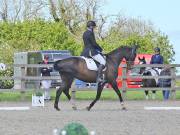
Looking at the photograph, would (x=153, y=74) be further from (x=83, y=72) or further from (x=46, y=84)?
(x=83, y=72)

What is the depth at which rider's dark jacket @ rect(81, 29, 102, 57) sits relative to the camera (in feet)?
61.5

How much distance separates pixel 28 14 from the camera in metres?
65.9

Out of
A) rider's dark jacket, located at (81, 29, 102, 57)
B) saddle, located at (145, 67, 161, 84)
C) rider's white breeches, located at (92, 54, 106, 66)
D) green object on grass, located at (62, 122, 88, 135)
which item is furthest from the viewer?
saddle, located at (145, 67, 161, 84)

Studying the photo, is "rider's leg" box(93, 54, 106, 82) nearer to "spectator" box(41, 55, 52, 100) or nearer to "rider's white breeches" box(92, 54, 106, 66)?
"rider's white breeches" box(92, 54, 106, 66)

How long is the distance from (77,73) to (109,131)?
7.28 meters

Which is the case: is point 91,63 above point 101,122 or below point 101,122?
above

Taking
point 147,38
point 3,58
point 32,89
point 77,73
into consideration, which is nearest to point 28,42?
point 3,58

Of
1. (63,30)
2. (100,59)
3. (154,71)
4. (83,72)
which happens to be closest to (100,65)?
(100,59)

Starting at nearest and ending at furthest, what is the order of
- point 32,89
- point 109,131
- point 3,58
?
point 109,131
point 32,89
point 3,58

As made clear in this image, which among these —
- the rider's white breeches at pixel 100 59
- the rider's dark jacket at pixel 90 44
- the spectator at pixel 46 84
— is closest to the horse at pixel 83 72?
the rider's white breeches at pixel 100 59

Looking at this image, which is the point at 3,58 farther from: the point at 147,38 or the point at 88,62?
the point at 88,62

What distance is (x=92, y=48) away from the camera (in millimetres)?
18984

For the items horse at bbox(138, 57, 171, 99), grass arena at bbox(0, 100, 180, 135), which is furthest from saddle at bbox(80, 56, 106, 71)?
horse at bbox(138, 57, 171, 99)

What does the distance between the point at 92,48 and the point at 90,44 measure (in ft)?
0.59
